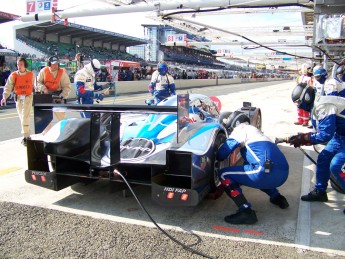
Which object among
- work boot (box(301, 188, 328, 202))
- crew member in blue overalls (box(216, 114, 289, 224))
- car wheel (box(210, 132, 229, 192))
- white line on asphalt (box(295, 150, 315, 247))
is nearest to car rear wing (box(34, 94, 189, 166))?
car wheel (box(210, 132, 229, 192))

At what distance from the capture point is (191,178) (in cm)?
326

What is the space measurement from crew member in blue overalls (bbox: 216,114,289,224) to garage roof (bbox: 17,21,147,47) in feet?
110

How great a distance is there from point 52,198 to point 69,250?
1287 mm

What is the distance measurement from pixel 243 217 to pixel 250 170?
46 cm

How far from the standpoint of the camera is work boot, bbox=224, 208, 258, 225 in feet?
11.2

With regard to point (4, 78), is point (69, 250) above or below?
below

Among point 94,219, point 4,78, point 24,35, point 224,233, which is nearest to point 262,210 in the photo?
point 224,233

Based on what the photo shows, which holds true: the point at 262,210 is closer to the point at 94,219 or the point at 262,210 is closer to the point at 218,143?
the point at 218,143

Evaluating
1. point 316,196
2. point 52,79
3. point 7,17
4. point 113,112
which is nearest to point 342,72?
→ point 316,196

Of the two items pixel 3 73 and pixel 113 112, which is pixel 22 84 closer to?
pixel 113 112

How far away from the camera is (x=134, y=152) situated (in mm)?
3699

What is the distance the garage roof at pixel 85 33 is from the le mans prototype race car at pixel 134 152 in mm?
32556

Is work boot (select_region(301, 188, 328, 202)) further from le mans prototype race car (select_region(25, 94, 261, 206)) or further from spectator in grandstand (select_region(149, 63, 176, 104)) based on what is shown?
spectator in grandstand (select_region(149, 63, 176, 104))

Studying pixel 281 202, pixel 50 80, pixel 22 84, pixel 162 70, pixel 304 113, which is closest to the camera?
pixel 281 202
